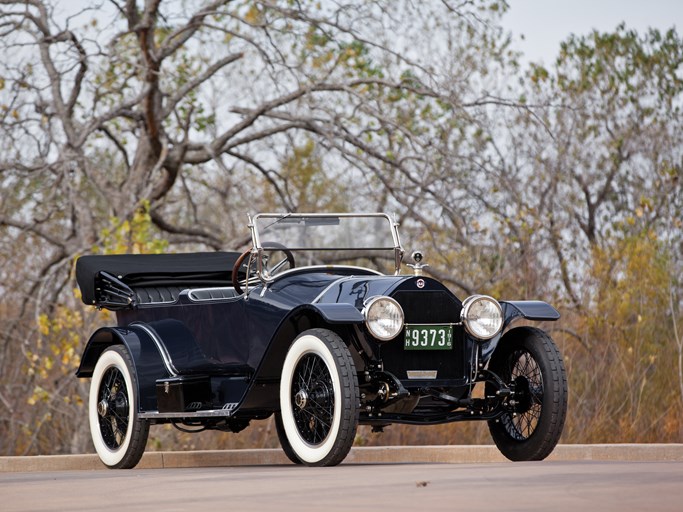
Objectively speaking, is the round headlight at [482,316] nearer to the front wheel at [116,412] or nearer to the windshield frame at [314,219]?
the windshield frame at [314,219]

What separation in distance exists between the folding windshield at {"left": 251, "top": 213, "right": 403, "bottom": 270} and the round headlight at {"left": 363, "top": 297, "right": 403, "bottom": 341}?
180 centimetres

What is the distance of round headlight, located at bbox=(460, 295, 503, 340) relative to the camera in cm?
852

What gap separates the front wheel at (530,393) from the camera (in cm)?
858

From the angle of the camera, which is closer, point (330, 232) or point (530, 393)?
point (530, 393)

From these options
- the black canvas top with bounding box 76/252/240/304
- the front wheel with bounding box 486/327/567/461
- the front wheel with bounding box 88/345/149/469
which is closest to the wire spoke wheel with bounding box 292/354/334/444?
the front wheel with bounding box 486/327/567/461

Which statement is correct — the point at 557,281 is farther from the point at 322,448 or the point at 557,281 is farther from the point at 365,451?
the point at 322,448

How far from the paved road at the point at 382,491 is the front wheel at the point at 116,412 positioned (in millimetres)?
2108

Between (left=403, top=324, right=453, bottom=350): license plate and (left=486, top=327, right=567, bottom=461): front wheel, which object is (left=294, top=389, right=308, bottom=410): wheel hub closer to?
(left=403, top=324, right=453, bottom=350): license plate

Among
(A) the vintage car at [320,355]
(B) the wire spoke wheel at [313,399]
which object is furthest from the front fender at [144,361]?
(B) the wire spoke wheel at [313,399]

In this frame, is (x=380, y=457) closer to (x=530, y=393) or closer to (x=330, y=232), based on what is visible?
(x=330, y=232)

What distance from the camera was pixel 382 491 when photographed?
5.87 metres

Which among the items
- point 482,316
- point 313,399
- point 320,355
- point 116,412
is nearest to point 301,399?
point 313,399

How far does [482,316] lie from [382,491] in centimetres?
290

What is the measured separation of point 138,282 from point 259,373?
2.32 metres
